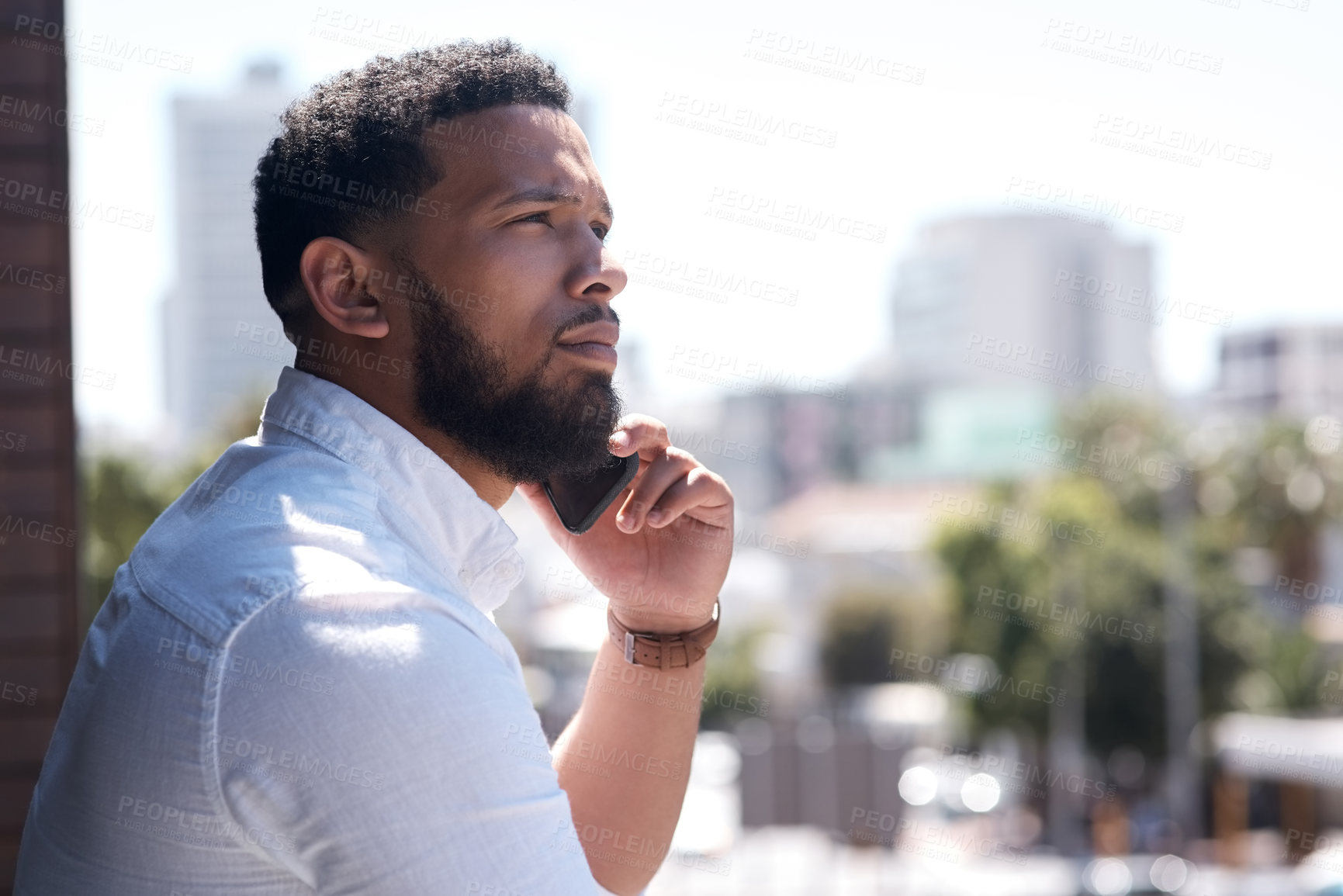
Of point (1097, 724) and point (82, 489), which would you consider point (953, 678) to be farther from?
point (82, 489)

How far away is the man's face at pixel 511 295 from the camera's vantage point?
1.21 meters

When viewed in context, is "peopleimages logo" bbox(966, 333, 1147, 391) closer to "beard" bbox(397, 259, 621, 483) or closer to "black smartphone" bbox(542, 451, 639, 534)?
"black smartphone" bbox(542, 451, 639, 534)

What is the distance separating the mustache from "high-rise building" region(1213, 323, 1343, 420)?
230ft

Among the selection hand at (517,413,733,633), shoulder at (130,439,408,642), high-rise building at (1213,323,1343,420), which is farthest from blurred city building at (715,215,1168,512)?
shoulder at (130,439,408,642)

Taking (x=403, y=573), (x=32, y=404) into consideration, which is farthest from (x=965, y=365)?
(x=403, y=573)

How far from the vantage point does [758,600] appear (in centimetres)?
5322

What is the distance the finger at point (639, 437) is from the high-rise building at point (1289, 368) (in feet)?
229

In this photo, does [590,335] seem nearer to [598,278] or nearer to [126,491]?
[598,278]

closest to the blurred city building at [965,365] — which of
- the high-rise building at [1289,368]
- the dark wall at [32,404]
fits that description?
the high-rise building at [1289,368]

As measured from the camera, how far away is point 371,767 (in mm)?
811

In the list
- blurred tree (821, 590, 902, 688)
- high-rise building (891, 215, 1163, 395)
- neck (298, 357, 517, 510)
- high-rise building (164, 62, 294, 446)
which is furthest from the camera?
high-rise building (891, 215, 1163, 395)

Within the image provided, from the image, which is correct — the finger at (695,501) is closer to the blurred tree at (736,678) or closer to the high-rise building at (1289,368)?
the blurred tree at (736,678)

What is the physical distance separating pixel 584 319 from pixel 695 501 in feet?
1.20

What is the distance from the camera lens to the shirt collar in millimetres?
1101
